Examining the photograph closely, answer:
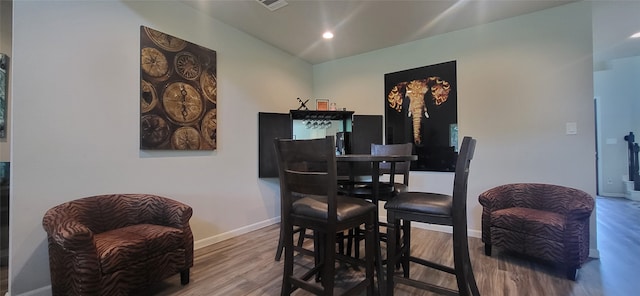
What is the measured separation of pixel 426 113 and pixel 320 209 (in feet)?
8.98

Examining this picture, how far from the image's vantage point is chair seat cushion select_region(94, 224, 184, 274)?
1616 millimetres

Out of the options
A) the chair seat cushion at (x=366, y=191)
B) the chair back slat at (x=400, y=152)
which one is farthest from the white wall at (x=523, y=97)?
the chair seat cushion at (x=366, y=191)

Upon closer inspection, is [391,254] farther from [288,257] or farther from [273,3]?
[273,3]

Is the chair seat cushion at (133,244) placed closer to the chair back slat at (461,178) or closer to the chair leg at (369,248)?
the chair leg at (369,248)

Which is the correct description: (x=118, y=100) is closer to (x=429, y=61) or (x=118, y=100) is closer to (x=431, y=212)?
(x=431, y=212)

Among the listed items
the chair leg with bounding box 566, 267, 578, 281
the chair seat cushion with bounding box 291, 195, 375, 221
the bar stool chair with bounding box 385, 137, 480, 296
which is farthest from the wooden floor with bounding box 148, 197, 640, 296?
the chair seat cushion with bounding box 291, 195, 375, 221

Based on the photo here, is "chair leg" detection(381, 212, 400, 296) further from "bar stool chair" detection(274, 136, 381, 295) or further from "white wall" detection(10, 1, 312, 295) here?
Result: "white wall" detection(10, 1, 312, 295)

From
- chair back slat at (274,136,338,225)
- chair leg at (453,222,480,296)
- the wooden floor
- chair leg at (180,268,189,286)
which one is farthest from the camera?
chair leg at (180,268,189,286)

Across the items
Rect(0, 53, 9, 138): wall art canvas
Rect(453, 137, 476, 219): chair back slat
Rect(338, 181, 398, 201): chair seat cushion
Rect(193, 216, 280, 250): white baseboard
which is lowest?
Rect(193, 216, 280, 250): white baseboard

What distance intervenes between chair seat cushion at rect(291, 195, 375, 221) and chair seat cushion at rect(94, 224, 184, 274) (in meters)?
1.04

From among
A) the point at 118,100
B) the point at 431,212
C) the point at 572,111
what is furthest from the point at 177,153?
the point at 572,111

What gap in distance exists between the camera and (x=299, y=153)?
1.48m

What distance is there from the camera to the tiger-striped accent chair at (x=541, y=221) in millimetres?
2139

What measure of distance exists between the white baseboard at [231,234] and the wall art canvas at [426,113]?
6.97ft
